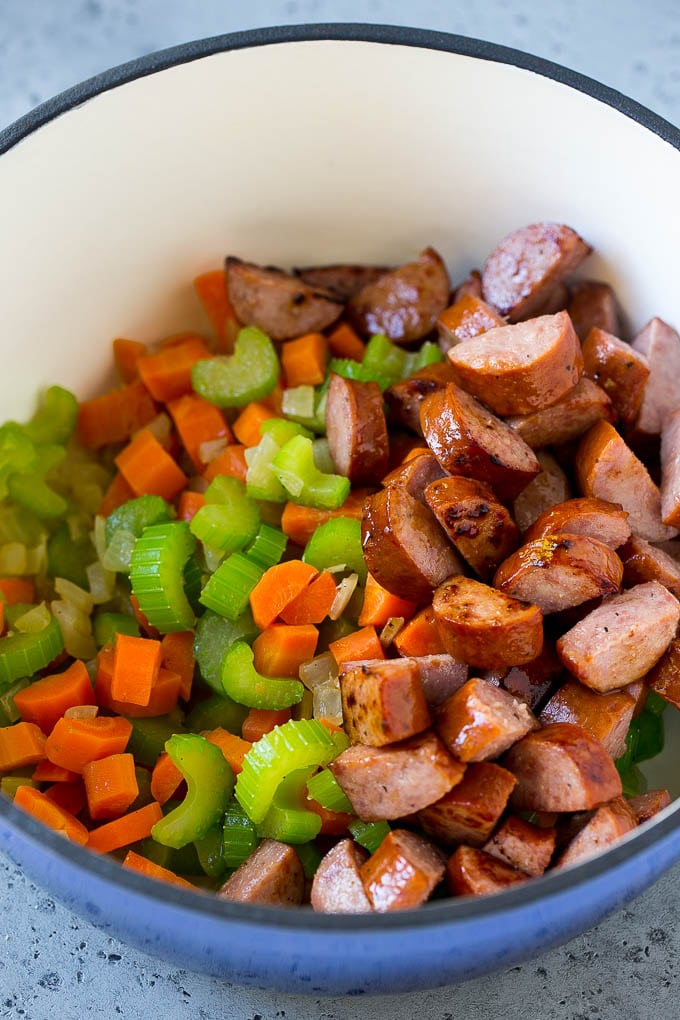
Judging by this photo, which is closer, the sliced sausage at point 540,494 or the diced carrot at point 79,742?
the diced carrot at point 79,742

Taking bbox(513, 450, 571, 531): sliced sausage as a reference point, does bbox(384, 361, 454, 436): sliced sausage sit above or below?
above

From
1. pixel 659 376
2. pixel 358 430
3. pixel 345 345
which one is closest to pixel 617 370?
pixel 659 376

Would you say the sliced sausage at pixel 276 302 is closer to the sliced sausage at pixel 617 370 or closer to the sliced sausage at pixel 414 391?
the sliced sausage at pixel 414 391

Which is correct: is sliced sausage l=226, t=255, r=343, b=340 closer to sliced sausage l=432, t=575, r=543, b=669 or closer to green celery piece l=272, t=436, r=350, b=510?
green celery piece l=272, t=436, r=350, b=510

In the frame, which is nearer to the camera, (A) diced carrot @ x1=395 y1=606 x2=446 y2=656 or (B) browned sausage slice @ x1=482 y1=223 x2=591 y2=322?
(A) diced carrot @ x1=395 y1=606 x2=446 y2=656

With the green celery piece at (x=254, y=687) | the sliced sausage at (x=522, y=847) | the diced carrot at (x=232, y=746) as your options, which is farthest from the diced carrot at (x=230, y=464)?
the sliced sausage at (x=522, y=847)

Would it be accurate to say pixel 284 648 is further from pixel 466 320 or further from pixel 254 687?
pixel 466 320

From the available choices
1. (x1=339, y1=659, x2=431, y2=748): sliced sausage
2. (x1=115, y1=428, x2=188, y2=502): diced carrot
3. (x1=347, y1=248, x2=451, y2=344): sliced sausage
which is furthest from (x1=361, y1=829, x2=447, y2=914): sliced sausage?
(x1=347, y1=248, x2=451, y2=344): sliced sausage

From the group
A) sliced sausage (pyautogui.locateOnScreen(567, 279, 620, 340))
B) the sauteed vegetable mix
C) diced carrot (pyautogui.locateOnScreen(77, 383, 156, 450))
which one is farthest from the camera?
diced carrot (pyautogui.locateOnScreen(77, 383, 156, 450))
